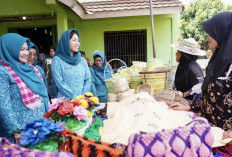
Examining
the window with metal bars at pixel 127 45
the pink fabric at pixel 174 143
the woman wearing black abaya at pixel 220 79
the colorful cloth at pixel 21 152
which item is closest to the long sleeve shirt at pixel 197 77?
the woman wearing black abaya at pixel 220 79

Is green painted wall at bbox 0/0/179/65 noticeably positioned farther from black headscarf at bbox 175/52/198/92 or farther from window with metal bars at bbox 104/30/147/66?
black headscarf at bbox 175/52/198/92

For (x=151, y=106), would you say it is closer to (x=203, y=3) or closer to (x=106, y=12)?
(x=106, y=12)

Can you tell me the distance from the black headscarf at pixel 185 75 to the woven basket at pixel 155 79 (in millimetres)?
381

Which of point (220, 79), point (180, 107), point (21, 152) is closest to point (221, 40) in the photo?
point (220, 79)

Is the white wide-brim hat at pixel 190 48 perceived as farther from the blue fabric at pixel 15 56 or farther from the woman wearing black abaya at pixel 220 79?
the blue fabric at pixel 15 56

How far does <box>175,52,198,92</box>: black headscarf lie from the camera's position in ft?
9.32

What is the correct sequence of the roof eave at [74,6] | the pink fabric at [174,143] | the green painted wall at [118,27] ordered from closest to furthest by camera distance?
the pink fabric at [174,143], the roof eave at [74,6], the green painted wall at [118,27]

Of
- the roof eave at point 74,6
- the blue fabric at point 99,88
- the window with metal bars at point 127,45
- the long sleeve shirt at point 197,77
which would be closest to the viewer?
the long sleeve shirt at point 197,77

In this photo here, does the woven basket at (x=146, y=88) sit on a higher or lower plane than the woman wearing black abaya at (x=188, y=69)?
lower

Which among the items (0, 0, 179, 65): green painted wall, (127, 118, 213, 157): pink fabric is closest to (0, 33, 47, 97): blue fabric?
(127, 118, 213, 157): pink fabric

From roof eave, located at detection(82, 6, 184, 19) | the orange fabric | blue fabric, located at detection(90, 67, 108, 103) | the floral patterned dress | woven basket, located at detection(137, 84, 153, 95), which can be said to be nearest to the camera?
the orange fabric

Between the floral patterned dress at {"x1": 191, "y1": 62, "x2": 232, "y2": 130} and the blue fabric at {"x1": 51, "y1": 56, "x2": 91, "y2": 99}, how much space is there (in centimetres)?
157

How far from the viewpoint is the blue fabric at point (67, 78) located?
2641 millimetres

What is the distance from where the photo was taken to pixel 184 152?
113 centimetres
